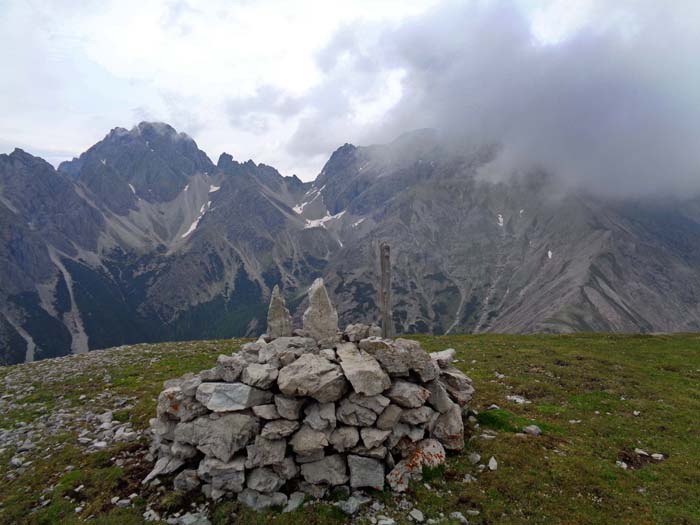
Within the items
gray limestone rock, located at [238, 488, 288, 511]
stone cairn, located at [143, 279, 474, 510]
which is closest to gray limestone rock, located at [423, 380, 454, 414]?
stone cairn, located at [143, 279, 474, 510]

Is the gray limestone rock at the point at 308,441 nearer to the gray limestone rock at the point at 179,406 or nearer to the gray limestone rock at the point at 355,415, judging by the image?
the gray limestone rock at the point at 355,415

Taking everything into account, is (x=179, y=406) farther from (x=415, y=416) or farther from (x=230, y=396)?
Result: (x=415, y=416)

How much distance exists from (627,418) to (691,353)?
21629mm

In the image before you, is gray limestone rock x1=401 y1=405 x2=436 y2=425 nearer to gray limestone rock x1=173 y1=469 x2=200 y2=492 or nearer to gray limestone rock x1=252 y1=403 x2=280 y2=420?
gray limestone rock x1=252 y1=403 x2=280 y2=420

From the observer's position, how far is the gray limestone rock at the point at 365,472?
49.5 feet

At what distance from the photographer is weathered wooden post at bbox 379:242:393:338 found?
24.0 m

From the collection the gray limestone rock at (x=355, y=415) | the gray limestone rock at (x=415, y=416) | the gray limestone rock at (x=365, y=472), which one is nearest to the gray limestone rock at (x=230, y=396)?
the gray limestone rock at (x=355, y=415)

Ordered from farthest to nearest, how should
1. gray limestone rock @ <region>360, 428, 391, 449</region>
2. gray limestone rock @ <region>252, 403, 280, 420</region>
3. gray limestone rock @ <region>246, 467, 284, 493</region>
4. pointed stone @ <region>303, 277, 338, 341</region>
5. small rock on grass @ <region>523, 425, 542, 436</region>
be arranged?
pointed stone @ <region>303, 277, 338, 341</region>, small rock on grass @ <region>523, 425, 542, 436</region>, gray limestone rock @ <region>252, 403, 280, 420</region>, gray limestone rock @ <region>360, 428, 391, 449</region>, gray limestone rock @ <region>246, 467, 284, 493</region>

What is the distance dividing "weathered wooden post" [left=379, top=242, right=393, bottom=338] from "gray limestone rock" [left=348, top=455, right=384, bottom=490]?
9037 millimetres

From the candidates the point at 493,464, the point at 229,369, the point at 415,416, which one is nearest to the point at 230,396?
the point at 229,369

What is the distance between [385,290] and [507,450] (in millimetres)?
11215

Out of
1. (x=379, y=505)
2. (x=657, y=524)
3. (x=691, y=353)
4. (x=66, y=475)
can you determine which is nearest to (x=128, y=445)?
(x=66, y=475)

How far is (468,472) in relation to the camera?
16047 mm

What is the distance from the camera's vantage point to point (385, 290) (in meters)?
24.7
